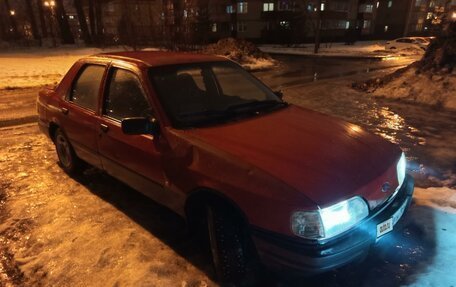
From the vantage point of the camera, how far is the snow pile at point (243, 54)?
768 inches

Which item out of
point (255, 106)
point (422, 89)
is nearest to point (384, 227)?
point (255, 106)

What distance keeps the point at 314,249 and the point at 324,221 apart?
7.2 inches

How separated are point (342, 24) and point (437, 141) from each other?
51.1 metres

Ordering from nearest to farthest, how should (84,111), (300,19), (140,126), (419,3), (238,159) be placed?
(238,159), (140,126), (84,111), (300,19), (419,3)

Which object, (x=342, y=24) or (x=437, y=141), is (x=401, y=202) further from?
(x=342, y=24)

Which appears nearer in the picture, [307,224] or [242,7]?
[307,224]

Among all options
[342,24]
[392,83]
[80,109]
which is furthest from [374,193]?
[342,24]

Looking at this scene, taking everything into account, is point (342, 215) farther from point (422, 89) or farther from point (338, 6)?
point (338, 6)

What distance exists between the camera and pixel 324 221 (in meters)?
2.23

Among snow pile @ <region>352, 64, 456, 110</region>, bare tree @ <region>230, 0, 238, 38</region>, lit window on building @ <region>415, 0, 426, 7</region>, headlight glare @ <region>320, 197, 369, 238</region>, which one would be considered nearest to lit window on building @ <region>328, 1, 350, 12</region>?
bare tree @ <region>230, 0, 238, 38</region>

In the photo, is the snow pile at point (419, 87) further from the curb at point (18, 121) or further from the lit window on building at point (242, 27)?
the lit window on building at point (242, 27)

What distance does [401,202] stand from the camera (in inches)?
111

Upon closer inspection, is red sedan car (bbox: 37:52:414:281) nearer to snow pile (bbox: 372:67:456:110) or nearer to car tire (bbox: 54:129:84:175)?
car tire (bbox: 54:129:84:175)

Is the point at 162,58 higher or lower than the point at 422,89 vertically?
higher
